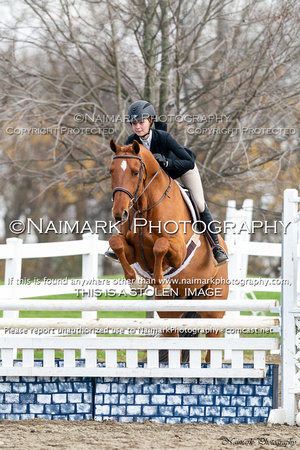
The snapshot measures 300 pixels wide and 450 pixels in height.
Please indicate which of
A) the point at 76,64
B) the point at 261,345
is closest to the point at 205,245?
the point at 261,345

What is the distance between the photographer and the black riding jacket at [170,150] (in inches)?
207

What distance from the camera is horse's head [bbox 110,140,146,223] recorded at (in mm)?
4516

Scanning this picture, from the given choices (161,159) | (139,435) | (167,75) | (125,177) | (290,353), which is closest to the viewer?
(139,435)

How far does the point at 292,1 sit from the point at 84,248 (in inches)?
143

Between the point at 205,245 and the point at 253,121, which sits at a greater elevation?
the point at 253,121

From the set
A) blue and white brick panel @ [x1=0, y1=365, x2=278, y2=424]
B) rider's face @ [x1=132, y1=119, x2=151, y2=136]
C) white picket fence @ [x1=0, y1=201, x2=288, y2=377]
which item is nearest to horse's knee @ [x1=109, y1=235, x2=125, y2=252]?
white picket fence @ [x1=0, y1=201, x2=288, y2=377]

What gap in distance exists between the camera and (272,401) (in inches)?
163

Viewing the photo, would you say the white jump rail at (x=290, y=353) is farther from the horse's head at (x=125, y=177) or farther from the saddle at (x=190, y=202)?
the saddle at (x=190, y=202)

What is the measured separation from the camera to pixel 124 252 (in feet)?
16.2

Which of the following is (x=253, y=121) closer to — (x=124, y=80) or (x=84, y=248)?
(x=124, y=80)

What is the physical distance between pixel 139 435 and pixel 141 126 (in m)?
2.42

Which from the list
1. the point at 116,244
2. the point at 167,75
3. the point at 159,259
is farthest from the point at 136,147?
the point at 167,75

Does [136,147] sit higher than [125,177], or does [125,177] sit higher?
[136,147]

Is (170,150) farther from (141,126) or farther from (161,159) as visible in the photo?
(141,126)
